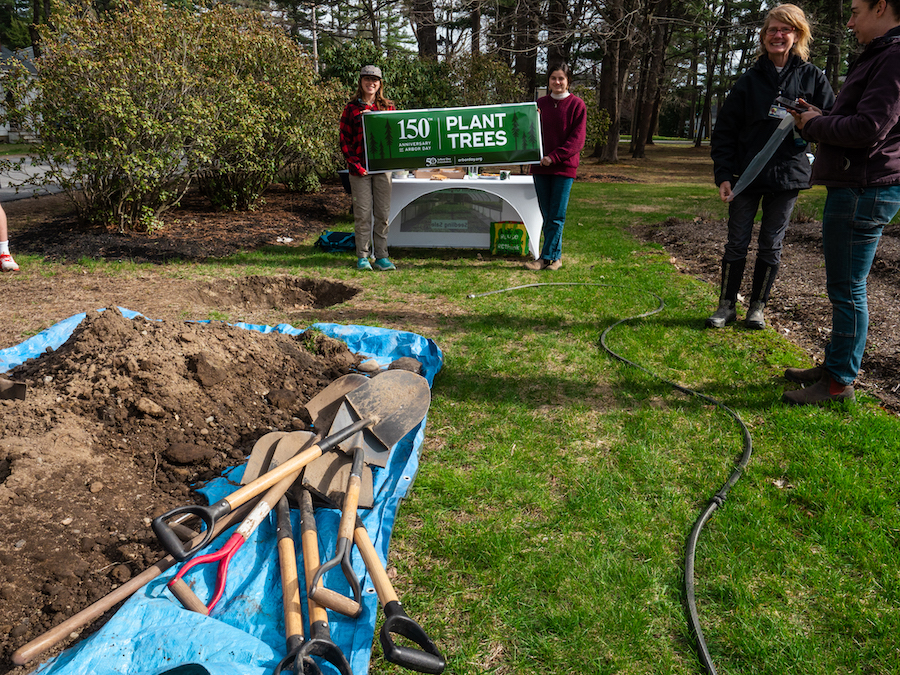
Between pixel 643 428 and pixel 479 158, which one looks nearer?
pixel 643 428

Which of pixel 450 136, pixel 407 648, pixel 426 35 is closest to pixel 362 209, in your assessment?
pixel 450 136

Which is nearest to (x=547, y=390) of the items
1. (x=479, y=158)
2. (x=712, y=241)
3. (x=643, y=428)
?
(x=643, y=428)

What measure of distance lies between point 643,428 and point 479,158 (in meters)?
4.40

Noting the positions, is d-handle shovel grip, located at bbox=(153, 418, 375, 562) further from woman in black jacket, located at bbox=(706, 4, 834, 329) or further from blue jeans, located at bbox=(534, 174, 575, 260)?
→ blue jeans, located at bbox=(534, 174, 575, 260)

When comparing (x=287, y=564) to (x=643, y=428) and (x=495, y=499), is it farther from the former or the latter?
(x=643, y=428)

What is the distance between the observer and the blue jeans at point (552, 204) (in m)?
6.12

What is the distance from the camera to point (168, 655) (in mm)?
1597

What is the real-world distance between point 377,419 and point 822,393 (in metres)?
2.60

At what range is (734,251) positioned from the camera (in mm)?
4316

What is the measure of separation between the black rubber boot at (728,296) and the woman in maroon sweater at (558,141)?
6.57 ft

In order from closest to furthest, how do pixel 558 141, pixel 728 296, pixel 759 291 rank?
1. pixel 759 291
2. pixel 728 296
3. pixel 558 141

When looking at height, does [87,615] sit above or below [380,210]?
below

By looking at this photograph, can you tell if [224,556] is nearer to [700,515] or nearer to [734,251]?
[700,515]

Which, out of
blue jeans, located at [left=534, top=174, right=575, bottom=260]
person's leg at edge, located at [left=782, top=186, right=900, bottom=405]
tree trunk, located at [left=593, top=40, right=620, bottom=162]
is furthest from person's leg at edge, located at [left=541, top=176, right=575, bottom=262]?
tree trunk, located at [left=593, top=40, right=620, bottom=162]
